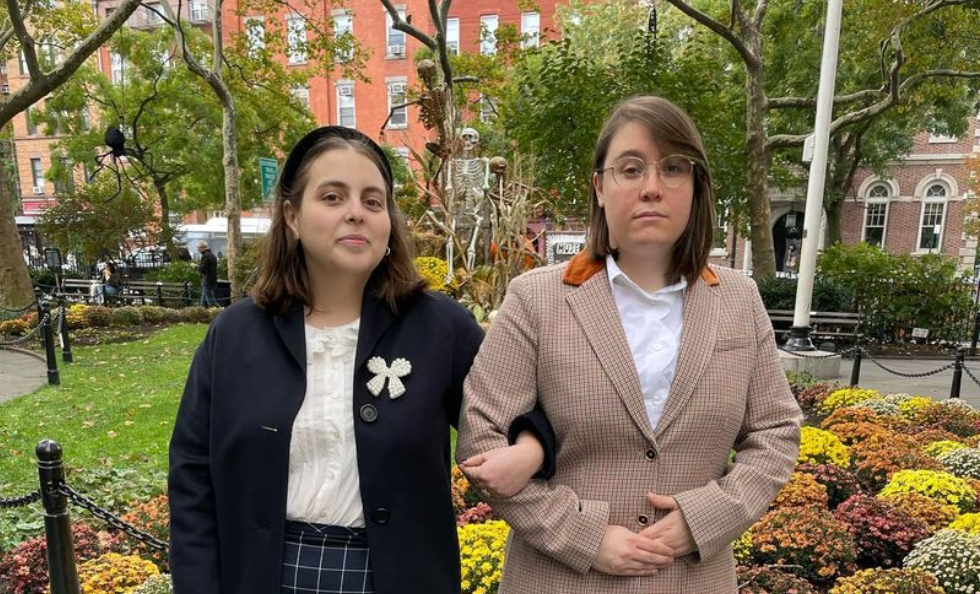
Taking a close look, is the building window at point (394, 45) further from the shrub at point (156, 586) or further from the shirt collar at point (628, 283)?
the shirt collar at point (628, 283)

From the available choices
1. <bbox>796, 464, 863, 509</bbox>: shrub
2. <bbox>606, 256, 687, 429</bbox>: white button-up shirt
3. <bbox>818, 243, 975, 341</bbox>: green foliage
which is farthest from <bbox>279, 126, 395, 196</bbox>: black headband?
<bbox>818, 243, 975, 341</bbox>: green foliage

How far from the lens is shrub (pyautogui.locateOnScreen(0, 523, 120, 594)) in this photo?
313 centimetres

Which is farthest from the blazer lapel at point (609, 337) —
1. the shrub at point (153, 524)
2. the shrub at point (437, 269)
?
the shrub at point (437, 269)

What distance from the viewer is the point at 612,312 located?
1.48 m

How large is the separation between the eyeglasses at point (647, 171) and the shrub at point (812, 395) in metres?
6.17

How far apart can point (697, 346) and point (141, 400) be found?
7.23m

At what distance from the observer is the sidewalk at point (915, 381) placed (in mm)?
8141

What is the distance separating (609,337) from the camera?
1446mm

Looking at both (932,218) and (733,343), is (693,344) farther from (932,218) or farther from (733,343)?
(932,218)

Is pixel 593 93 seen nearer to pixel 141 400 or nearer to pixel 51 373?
pixel 141 400

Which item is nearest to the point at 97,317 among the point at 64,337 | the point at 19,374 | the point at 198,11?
the point at 64,337

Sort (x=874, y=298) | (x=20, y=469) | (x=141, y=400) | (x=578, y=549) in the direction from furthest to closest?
(x=874, y=298)
(x=141, y=400)
(x=20, y=469)
(x=578, y=549)

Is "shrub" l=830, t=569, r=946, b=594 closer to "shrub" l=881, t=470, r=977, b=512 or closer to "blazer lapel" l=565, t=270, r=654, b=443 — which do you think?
"shrub" l=881, t=470, r=977, b=512

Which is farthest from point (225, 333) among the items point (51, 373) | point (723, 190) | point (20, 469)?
point (723, 190)
